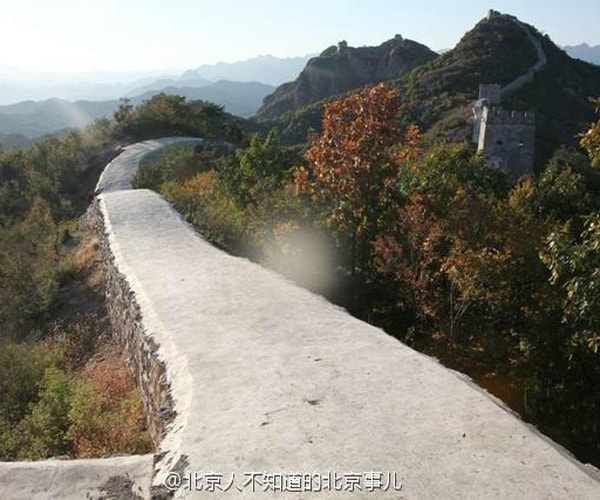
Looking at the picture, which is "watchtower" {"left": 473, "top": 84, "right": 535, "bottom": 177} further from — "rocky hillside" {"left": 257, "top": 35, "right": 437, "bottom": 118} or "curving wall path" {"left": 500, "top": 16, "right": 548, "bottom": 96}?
"rocky hillside" {"left": 257, "top": 35, "right": 437, "bottom": 118}

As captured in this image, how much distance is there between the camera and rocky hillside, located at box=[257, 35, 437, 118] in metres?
86.2

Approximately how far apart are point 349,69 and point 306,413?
297 feet

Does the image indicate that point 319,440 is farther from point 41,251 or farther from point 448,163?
point 41,251

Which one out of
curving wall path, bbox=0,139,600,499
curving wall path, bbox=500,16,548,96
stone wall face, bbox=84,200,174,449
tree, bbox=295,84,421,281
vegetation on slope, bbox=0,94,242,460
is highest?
curving wall path, bbox=500,16,548,96

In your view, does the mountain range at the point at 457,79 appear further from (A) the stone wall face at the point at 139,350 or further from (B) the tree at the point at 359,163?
(A) the stone wall face at the point at 139,350

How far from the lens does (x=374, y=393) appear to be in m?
4.83

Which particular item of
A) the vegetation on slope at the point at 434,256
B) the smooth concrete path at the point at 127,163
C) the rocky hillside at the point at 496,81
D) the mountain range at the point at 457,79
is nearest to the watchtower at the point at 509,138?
the mountain range at the point at 457,79

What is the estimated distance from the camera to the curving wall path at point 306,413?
3779 millimetres

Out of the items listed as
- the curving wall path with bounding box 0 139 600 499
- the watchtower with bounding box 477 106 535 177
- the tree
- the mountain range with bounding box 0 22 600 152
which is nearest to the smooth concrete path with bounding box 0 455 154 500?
the curving wall path with bounding box 0 139 600 499

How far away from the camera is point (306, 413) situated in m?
4.55

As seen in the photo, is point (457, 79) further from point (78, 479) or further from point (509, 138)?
point (78, 479)

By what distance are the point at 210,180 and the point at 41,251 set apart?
15.4ft

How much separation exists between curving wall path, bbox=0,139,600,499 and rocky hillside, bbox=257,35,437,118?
81.7 metres

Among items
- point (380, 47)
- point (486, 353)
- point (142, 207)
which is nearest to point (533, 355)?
point (486, 353)
